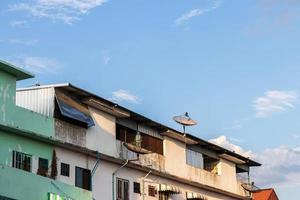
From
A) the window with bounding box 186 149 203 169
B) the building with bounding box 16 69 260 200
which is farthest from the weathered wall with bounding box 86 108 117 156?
the window with bounding box 186 149 203 169

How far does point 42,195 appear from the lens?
2806 cm

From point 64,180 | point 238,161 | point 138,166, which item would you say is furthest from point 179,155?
point 64,180

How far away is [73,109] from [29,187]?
24.1ft

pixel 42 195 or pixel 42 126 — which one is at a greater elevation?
pixel 42 126

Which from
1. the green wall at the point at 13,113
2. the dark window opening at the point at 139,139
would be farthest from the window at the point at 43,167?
the dark window opening at the point at 139,139

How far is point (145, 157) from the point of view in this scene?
131ft

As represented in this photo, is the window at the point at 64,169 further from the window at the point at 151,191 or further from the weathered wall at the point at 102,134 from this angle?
the window at the point at 151,191

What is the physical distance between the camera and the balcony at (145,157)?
37594 mm

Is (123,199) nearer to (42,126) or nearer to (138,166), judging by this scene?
(138,166)

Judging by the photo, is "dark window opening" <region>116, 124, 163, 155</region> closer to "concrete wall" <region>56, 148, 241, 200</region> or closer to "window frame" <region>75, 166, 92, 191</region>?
"concrete wall" <region>56, 148, 241, 200</region>

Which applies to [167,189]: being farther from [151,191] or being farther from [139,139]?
[139,139]

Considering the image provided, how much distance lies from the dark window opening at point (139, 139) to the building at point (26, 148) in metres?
7.16

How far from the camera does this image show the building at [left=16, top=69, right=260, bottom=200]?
1297 inches

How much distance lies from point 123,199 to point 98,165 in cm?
297
